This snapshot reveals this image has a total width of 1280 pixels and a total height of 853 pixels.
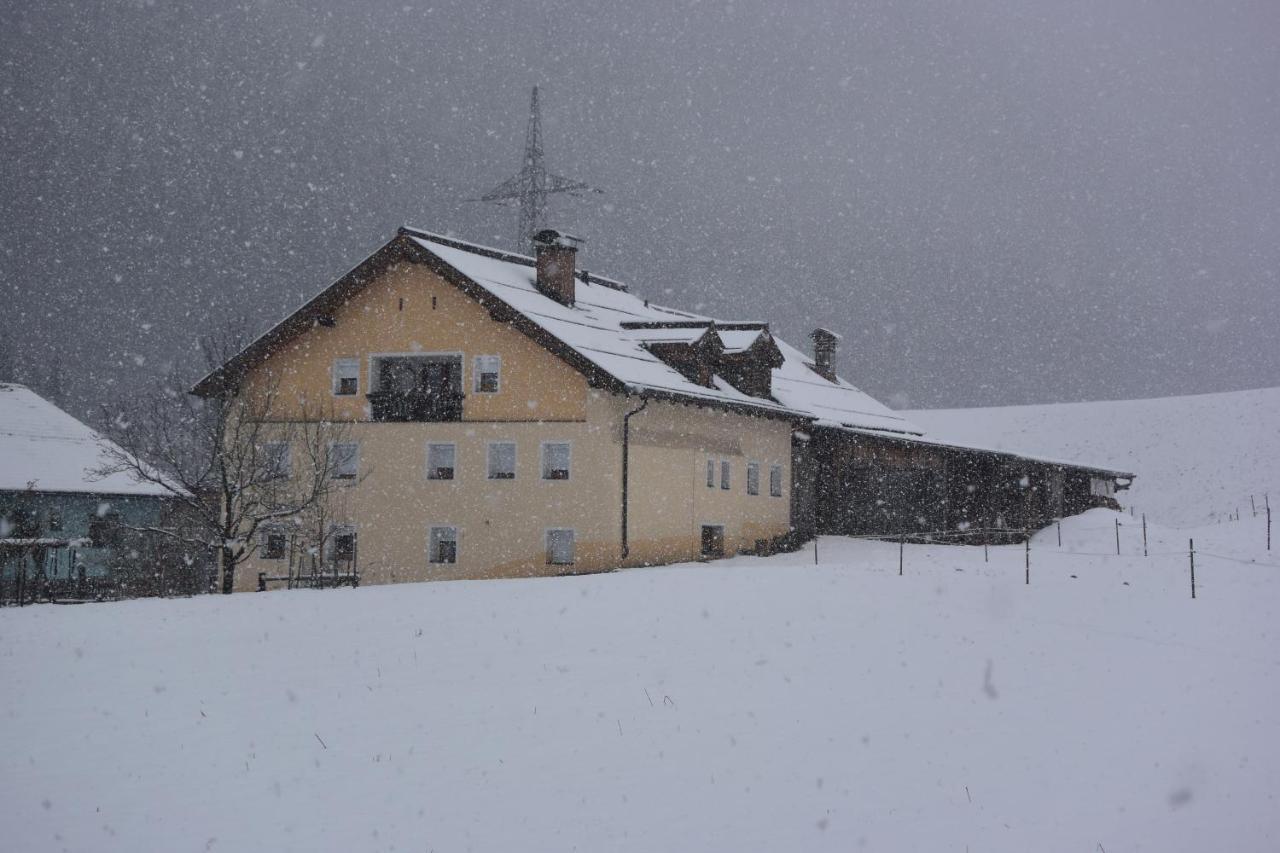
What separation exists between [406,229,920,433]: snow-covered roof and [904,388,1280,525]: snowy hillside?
26.2 m

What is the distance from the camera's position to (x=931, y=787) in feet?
32.0

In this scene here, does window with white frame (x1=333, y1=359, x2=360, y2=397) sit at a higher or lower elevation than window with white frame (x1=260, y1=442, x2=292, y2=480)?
higher

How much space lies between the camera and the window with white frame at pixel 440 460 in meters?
30.4

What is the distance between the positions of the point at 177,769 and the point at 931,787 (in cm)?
653

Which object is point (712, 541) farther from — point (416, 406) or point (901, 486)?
point (901, 486)

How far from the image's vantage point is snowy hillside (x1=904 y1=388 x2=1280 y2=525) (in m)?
69.6

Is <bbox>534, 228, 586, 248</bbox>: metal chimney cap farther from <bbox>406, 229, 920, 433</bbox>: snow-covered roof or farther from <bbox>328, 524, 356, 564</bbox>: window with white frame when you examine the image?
<bbox>328, 524, 356, 564</bbox>: window with white frame

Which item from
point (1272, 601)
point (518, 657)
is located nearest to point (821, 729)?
point (518, 657)

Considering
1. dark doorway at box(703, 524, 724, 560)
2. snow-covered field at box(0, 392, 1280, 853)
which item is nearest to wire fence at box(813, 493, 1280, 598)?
dark doorway at box(703, 524, 724, 560)

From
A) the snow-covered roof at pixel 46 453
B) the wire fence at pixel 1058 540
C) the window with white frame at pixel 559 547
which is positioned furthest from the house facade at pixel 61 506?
the wire fence at pixel 1058 540

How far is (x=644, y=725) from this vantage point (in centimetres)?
1117

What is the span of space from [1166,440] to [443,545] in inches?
2756

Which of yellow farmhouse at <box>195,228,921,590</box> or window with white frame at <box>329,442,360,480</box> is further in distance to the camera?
window with white frame at <box>329,442,360,480</box>

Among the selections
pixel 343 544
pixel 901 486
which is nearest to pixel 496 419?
pixel 343 544
